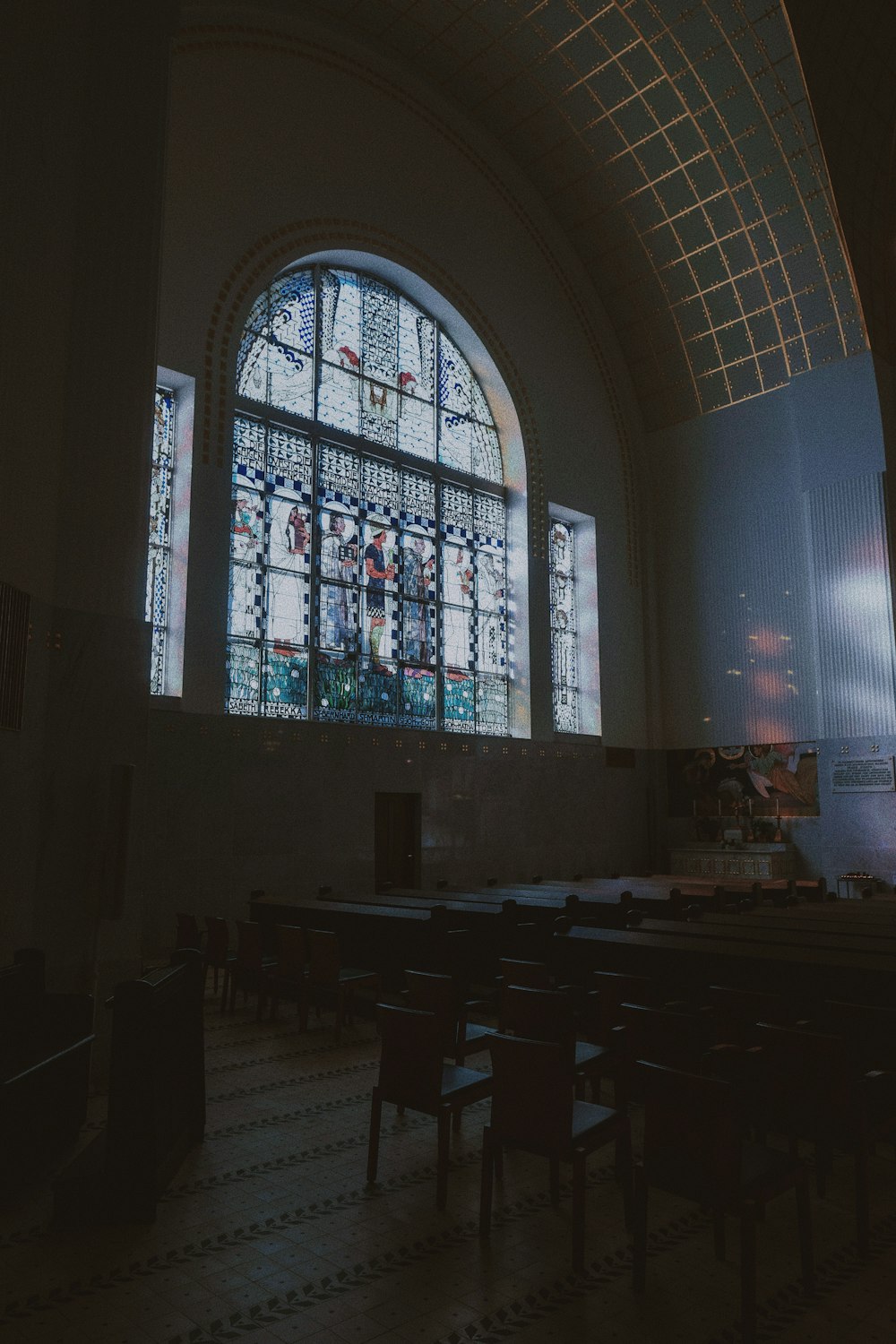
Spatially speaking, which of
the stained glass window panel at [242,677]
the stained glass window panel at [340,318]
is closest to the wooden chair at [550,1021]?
the stained glass window panel at [242,677]

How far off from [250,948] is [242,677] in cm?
494

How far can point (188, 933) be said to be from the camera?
8.34 metres

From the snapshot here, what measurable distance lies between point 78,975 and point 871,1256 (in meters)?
4.80

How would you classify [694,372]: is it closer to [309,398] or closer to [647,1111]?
[309,398]

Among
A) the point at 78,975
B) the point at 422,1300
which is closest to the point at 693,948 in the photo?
the point at 422,1300

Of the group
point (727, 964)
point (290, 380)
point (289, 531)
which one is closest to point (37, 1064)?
point (727, 964)

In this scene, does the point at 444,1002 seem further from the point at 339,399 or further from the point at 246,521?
the point at 339,399

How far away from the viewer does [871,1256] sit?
11.5 feet

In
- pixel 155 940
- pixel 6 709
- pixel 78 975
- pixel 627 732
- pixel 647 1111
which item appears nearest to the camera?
pixel 647 1111

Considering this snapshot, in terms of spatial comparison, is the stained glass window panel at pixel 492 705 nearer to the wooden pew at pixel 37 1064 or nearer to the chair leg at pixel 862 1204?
the wooden pew at pixel 37 1064

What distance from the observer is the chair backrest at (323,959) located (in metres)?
6.86

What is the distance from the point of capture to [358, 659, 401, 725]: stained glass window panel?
13.3m

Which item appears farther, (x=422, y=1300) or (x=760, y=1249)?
(x=760, y=1249)

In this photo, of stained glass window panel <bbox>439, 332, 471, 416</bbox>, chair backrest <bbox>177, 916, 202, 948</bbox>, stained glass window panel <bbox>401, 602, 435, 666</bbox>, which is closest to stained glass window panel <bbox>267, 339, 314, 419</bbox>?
stained glass window panel <bbox>439, 332, 471, 416</bbox>
